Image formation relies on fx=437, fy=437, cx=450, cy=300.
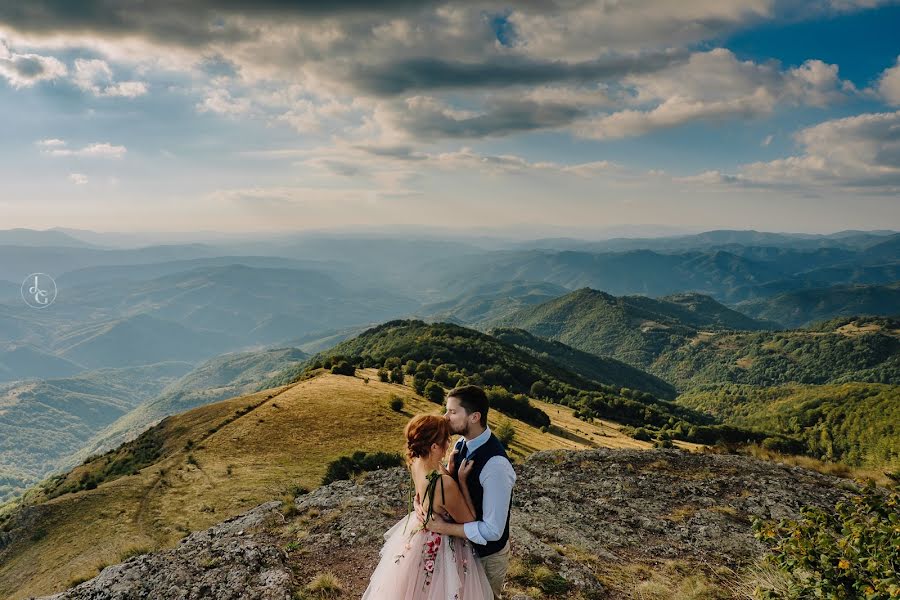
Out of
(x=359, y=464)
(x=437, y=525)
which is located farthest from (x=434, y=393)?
(x=437, y=525)

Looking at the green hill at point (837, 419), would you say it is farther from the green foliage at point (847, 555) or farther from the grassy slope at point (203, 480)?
the green foliage at point (847, 555)

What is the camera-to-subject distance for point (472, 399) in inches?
234

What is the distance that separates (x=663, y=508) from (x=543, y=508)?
435 cm

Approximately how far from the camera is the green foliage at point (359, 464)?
69.7 feet

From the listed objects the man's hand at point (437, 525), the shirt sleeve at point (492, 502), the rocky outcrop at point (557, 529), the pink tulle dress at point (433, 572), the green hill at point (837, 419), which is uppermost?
the shirt sleeve at point (492, 502)

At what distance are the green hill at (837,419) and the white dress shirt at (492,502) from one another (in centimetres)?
9616

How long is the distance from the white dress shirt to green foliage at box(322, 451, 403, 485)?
54.8 feet

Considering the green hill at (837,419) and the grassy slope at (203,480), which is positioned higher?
the grassy slope at (203,480)

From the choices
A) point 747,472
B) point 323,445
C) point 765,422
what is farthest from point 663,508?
point 765,422

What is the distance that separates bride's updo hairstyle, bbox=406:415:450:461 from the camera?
18.5ft

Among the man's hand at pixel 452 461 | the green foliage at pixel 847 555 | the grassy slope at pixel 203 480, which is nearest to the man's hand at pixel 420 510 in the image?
the man's hand at pixel 452 461

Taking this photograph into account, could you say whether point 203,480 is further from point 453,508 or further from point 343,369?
point 343,369

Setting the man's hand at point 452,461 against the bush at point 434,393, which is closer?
the man's hand at point 452,461

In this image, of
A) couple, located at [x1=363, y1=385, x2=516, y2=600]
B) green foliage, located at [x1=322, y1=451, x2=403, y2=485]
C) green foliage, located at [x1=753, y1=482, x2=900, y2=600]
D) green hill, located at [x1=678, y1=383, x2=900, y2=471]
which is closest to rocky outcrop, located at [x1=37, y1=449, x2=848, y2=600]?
green foliage, located at [x1=322, y1=451, x2=403, y2=485]
